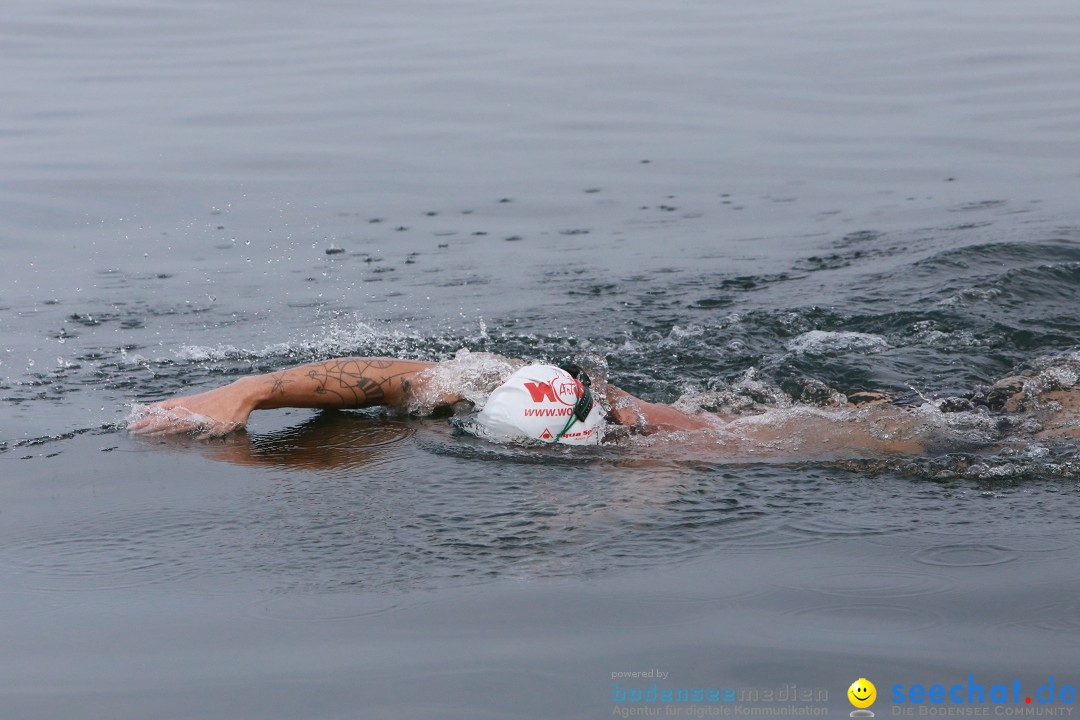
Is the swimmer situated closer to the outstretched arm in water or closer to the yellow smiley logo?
the outstretched arm in water

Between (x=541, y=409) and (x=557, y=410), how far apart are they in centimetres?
8

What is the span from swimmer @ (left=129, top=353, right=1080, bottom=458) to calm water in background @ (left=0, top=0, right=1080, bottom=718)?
20 cm

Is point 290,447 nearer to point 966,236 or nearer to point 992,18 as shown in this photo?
point 966,236

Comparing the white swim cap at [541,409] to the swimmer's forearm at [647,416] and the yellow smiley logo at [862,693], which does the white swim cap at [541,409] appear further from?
the yellow smiley logo at [862,693]

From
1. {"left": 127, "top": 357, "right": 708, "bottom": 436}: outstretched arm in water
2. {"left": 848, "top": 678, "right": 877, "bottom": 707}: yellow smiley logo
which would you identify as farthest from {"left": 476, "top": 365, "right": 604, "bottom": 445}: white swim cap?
{"left": 848, "top": 678, "right": 877, "bottom": 707}: yellow smiley logo

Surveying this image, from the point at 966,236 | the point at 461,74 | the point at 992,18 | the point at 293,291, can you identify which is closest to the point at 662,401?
the point at 293,291

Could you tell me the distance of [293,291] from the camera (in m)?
9.56

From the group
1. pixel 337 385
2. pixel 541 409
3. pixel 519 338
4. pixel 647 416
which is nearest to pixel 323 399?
pixel 337 385

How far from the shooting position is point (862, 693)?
3561 mm

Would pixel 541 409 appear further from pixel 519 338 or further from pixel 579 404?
pixel 519 338

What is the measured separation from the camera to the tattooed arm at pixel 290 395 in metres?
6.33

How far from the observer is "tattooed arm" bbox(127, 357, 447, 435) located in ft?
20.8

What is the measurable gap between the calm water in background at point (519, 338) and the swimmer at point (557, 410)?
0.66ft

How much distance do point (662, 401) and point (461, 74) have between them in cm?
1146
